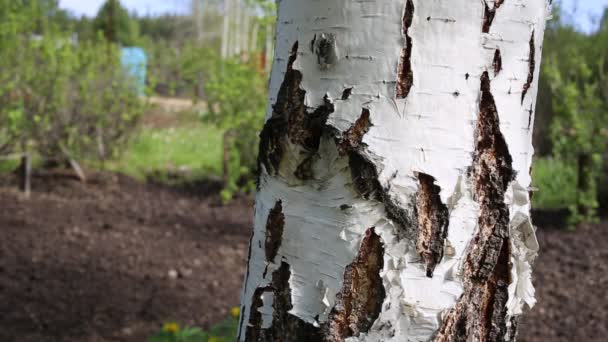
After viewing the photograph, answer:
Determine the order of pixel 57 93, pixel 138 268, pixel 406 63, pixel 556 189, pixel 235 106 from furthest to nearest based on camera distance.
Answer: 1. pixel 556 189
2. pixel 57 93
3. pixel 235 106
4. pixel 138 268
5. pixel 406 63

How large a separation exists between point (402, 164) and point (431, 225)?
0.10 metres

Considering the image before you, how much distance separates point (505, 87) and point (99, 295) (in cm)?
288

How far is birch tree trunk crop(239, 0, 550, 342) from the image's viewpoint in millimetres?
888

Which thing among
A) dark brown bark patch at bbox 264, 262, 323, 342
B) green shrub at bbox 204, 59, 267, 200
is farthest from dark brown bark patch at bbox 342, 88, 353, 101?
green shrub at bbox 204, 59, 267, 200

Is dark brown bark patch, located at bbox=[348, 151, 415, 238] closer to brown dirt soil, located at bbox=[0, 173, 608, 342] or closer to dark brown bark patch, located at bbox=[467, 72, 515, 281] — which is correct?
dark brown bark patch, located at bbox=[467, 72, 515, 281]

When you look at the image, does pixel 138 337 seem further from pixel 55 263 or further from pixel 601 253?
pixel 601 253

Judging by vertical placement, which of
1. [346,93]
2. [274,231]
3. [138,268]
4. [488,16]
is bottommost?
[138,268]

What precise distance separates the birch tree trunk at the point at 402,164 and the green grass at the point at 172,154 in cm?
505

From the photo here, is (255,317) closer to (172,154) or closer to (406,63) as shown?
(406,63)

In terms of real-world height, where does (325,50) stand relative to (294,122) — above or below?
above

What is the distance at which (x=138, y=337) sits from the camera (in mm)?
2912

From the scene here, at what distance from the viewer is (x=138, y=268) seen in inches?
150

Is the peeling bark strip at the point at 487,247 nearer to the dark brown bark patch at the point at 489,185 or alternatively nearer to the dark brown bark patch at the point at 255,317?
the dark brown bark patch at the point at 489,185

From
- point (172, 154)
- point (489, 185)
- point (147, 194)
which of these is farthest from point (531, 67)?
point (172, 154)
